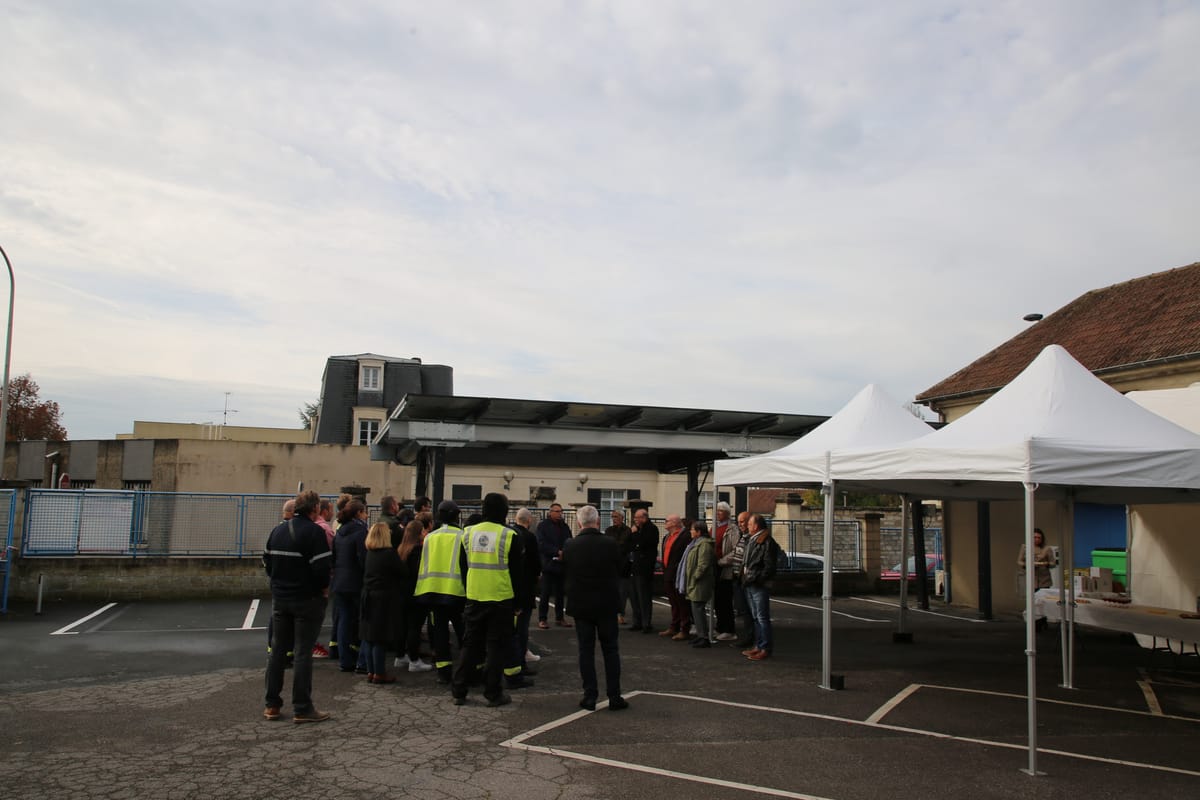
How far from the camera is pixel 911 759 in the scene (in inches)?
257

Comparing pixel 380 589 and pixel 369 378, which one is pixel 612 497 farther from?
pixel 380 589

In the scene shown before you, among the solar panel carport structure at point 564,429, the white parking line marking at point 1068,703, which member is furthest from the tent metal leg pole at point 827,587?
the solar panel carport structure at point 564,429

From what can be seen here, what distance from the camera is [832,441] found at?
11.3 meters

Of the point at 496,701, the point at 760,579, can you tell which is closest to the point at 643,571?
the point at 760,579

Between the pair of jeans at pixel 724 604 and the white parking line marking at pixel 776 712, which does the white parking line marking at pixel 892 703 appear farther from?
the pair of jeans at pixel 724 604

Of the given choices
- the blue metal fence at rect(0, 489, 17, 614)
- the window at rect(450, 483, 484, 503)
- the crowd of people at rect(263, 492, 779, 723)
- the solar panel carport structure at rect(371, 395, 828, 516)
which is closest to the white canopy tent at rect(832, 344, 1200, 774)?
the crowd of people at rect(263, 492, 779, 723)

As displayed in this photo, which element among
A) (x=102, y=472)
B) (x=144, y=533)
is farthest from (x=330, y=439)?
(x=144, y=533)

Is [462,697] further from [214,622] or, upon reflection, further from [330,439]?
[330,439]

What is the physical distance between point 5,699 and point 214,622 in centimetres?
543

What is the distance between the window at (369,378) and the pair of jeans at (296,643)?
148ft

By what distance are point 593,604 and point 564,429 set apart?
38.2ft

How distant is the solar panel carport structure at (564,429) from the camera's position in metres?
18.0

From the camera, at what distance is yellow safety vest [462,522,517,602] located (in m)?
7.76

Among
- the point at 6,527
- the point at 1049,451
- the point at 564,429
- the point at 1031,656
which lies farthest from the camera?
the point at 564,429
